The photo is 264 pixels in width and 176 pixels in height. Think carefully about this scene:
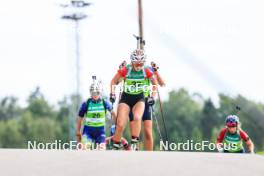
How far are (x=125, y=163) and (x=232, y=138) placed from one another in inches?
177

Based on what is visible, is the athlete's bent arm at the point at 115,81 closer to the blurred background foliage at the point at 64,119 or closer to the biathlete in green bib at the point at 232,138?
the biathlete in green bib at the point at 232,138

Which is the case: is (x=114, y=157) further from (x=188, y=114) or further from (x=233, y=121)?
(x=188, y=114)

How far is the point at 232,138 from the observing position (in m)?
16.0

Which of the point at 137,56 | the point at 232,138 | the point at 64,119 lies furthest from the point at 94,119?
the point at 64,119

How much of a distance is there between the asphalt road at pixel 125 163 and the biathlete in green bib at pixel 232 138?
312 cm

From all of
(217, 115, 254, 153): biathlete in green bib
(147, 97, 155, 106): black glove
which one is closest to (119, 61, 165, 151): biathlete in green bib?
(147, 97, 155, 106): black glove

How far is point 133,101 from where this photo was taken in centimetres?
1524

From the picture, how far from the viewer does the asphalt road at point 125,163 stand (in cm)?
1140

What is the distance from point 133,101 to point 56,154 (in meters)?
2.92

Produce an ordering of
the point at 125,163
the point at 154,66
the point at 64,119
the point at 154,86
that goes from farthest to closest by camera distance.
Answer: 1. the point at 64,119
2. the point at 154,66
3. the point at 154,86
4. the point at 125,163

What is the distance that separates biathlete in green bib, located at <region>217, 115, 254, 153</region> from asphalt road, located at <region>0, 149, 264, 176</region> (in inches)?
123

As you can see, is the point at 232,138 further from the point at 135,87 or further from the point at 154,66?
the point at 135,87

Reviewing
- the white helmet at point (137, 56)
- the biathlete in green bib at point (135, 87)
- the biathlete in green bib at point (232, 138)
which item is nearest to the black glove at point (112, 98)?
the biathlete in green bib at point (135, 87)

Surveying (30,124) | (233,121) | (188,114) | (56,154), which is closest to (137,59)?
(233,121)
